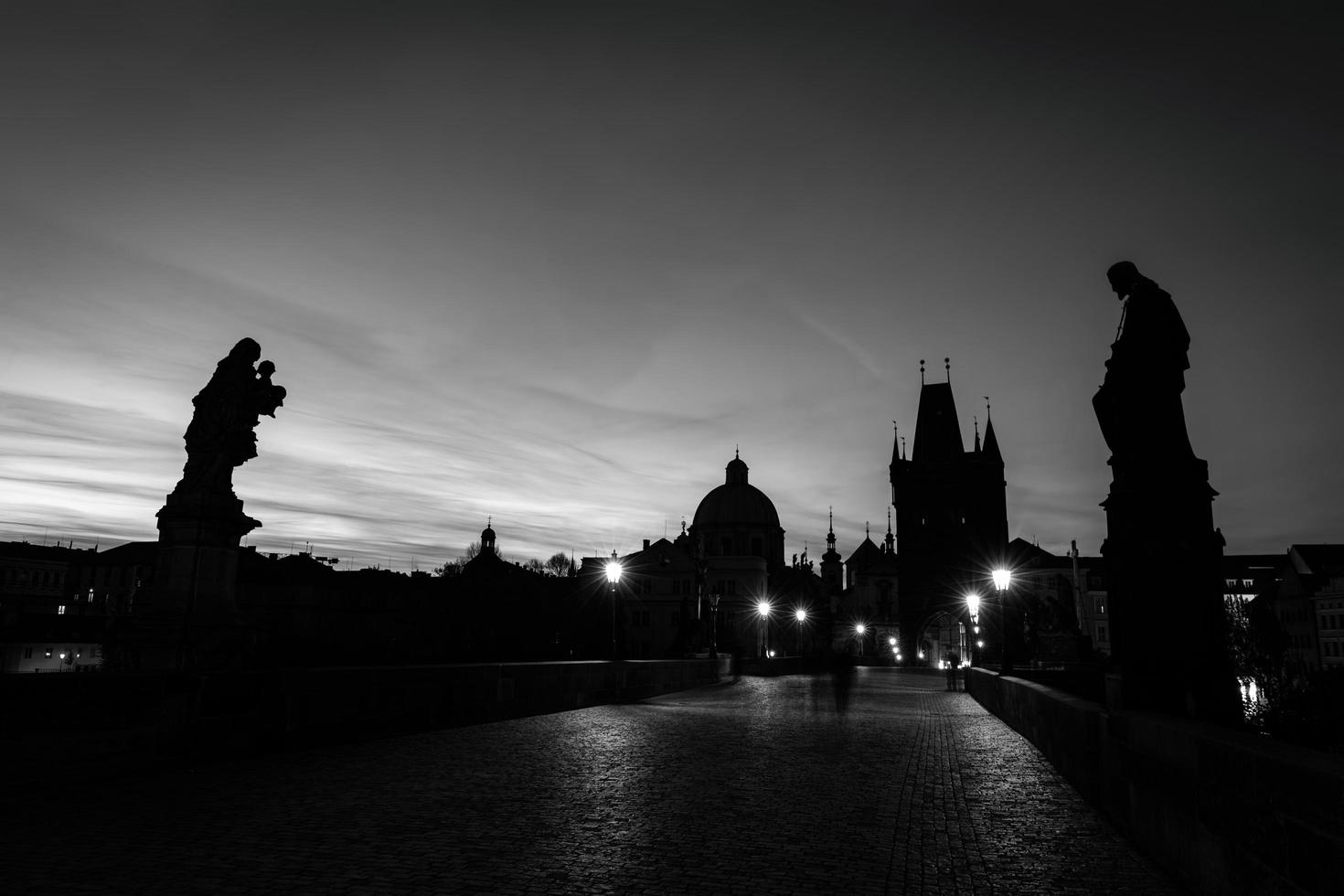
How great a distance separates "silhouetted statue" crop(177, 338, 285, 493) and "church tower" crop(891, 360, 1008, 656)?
270ft

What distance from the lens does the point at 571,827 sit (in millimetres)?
6781

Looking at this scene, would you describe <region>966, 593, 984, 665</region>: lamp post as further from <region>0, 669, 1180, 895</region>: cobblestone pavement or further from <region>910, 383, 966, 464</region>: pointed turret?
<region>910, 383, 966, 464</region>: pointed turret

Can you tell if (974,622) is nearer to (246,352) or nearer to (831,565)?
(246,352)

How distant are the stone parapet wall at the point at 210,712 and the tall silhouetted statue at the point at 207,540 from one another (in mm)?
954

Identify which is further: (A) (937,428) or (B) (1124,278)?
(A) (937,428)

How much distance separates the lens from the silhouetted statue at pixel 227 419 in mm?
10773

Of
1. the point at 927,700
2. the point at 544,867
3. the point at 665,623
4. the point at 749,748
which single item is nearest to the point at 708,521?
the point at 665,623

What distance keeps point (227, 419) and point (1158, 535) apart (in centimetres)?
1019

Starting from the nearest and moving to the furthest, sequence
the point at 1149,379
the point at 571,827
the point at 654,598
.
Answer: the point at 571,827
the point at 1149,379
the point at 654,598

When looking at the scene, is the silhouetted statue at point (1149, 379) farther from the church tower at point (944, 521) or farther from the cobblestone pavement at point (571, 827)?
the church tower at point (944, 521)

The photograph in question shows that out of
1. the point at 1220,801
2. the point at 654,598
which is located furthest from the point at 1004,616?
the point at 654,598

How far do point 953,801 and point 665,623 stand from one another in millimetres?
94179

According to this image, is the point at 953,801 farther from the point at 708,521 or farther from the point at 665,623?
the point at 708,521

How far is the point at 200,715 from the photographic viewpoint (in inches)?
356
